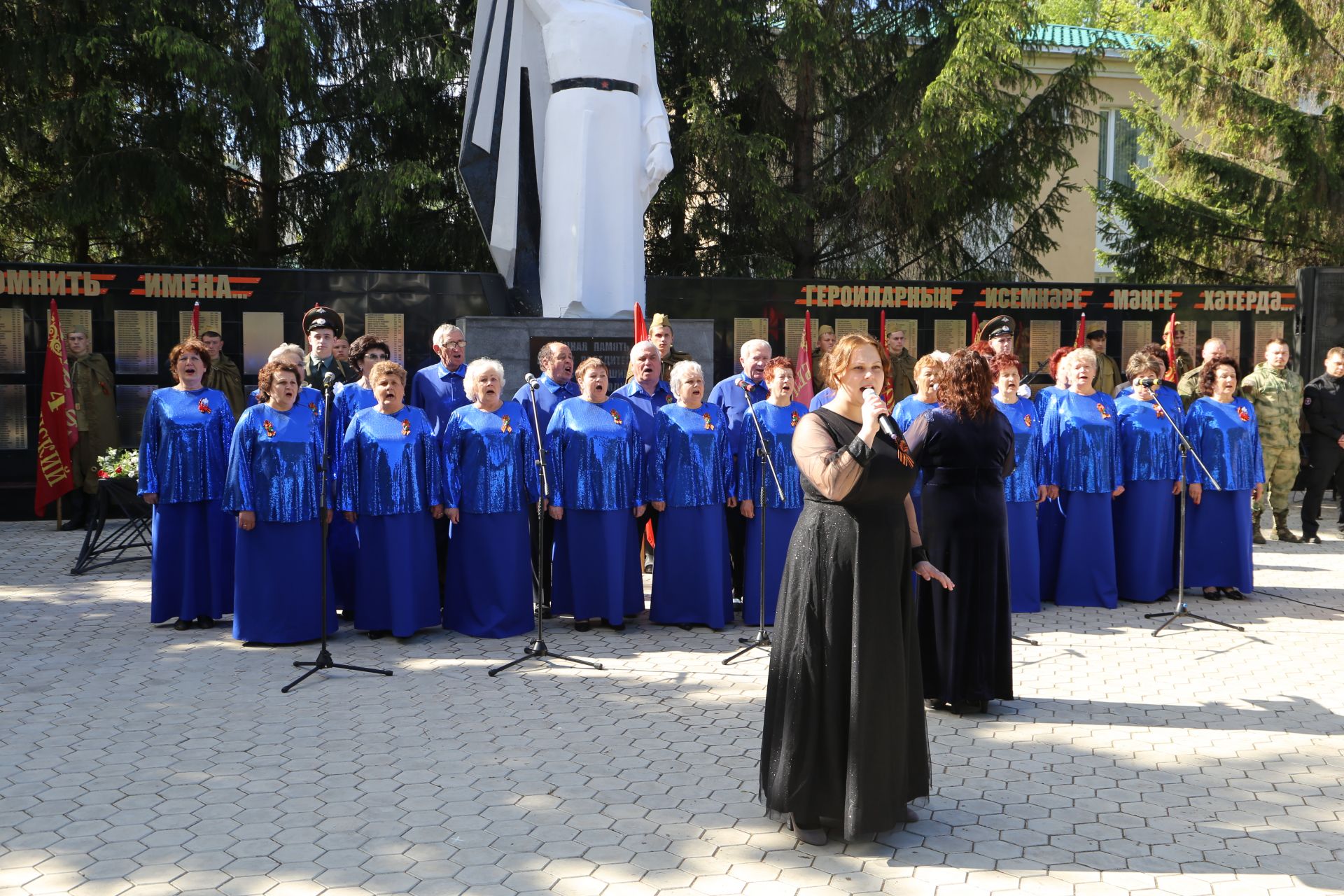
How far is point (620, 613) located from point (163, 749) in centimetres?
318

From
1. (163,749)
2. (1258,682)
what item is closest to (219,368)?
(163,749)

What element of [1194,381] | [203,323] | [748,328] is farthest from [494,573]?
[748,328]

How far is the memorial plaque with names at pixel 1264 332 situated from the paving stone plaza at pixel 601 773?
341 inches

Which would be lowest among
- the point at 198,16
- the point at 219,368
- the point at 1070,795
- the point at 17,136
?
the point at 1070,795

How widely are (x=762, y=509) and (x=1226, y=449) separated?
3666 millimetres

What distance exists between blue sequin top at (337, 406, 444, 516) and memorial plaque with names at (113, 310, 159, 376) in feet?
21.1

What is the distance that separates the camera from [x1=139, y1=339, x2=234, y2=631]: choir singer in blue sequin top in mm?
7867

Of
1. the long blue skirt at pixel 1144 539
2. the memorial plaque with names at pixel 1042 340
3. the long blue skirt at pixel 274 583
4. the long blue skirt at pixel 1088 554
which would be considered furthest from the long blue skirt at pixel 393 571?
the memorial plaque with names at pixel 1042 340

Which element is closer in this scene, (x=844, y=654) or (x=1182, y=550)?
(x=844, y=654)

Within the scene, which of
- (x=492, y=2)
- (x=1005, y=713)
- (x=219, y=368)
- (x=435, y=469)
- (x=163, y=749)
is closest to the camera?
(x=163, y=749)

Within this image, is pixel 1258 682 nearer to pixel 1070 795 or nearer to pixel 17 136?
pixel 1070 795

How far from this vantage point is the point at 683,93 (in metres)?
18.1

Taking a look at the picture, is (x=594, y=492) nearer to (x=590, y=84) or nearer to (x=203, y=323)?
(x=590, y=84)

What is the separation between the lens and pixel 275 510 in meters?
7.39
